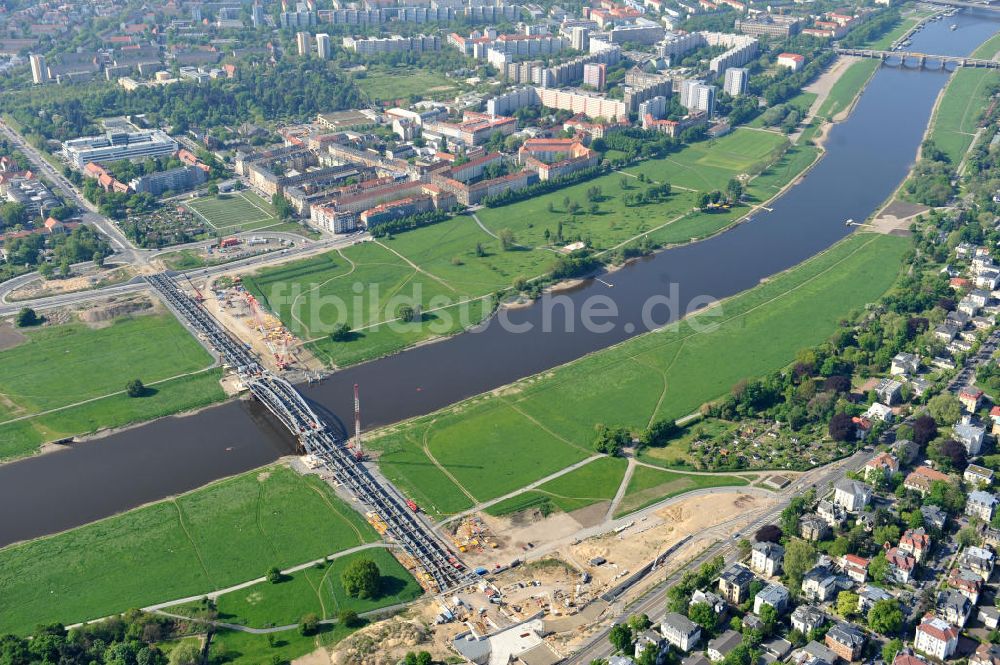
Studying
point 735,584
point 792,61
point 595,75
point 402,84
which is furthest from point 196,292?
point 792,61

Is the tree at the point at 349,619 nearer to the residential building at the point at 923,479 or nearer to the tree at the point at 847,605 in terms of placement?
the tree at the point at 847,605

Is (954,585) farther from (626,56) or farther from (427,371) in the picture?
(626,56)

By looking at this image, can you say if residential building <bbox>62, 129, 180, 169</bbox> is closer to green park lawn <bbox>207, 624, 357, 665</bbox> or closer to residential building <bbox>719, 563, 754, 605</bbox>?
green park lawn <bbox>207, 624, 357, 665</bbox>

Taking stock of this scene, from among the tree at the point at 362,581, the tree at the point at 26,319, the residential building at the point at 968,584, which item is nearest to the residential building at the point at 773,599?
the residential building at the point at 968,584

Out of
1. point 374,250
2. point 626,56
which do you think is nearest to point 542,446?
point 374,250

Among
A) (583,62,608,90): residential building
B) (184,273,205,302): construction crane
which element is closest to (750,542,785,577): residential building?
(184,273,205,302): construction crane

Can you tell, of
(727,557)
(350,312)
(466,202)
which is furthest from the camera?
(466,202)
